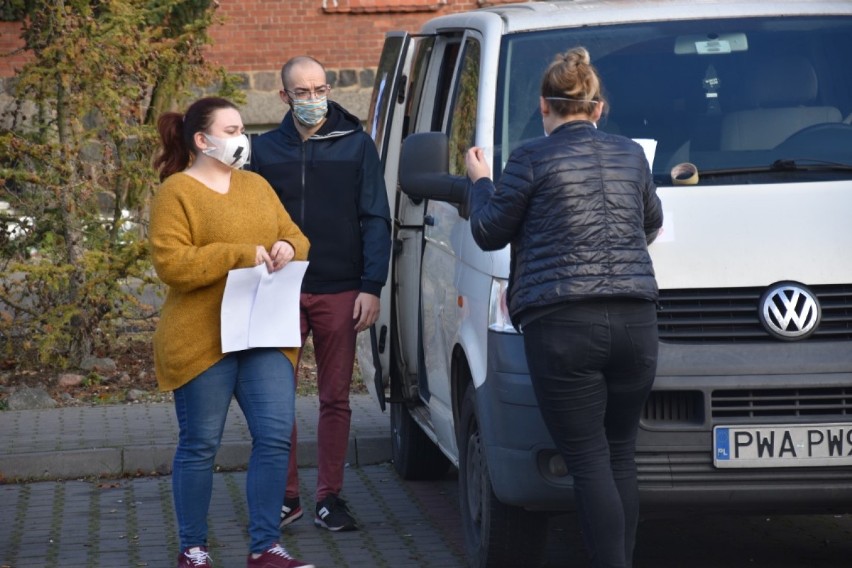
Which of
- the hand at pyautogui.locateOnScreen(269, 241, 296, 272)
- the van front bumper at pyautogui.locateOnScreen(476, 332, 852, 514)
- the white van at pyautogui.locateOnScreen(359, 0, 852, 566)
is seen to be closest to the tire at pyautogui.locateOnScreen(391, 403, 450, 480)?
the white van at pyautogui.locateOnScreen(359, 0, 852, 566)

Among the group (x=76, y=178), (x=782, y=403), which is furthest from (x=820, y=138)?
(x=76, y=178)

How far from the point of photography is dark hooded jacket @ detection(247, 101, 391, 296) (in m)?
6.79

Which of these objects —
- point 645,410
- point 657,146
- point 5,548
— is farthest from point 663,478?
point 5,548

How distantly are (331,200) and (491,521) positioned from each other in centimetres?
172

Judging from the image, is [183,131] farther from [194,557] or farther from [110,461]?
[110,461]

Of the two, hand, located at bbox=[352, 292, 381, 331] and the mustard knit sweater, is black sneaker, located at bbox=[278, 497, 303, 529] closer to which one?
hand, located at bbox=[352, 292, 381, 331]

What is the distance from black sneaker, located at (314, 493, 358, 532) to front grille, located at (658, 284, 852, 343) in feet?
7.20

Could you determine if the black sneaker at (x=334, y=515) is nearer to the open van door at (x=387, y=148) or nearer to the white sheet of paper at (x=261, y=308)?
the open van door at (x=387, y=148)

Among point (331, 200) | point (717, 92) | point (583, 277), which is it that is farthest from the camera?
point (331, 200)

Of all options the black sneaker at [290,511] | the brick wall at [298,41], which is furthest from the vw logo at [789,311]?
the brick wall at [298,41]

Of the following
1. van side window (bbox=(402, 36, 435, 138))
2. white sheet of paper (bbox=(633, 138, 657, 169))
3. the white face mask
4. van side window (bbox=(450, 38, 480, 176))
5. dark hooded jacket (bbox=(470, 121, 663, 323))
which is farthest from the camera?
van side window (bbox=(402, 36, 435, 138))

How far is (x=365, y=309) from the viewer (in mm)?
6766

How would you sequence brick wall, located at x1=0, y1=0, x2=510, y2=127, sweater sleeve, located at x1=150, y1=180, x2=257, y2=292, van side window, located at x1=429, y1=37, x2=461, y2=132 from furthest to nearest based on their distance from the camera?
brick wall, located at x1=0, y1=0, x2=510, y2=127, van side window, located at x1=429, y1=37, x2=461, y2=132, sweater sleeve, located at x1=150, y1=180, x2=257, y2=292

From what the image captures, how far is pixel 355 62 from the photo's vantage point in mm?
19188
